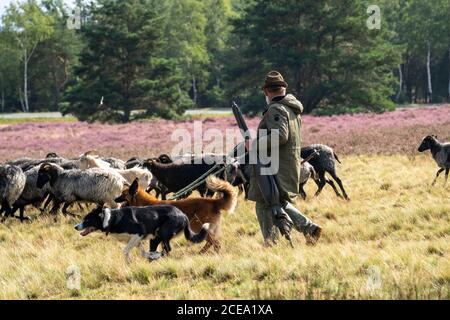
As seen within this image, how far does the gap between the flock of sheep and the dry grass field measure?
2.04 ft

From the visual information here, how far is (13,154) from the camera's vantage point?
25.3 meters

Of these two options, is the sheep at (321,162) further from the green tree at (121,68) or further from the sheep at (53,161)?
the green tree at (121,68)

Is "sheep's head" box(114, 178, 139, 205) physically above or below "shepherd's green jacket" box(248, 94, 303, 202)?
below

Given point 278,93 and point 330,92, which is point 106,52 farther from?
point 278,93

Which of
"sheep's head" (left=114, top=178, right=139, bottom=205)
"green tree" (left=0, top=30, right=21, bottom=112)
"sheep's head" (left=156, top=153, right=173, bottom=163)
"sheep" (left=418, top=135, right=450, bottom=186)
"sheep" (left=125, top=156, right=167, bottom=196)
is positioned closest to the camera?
"sheep's head" (left=114, top=178, right=139, bottom=205)

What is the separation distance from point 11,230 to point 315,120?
24420mm

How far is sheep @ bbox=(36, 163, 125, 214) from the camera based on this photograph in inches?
478

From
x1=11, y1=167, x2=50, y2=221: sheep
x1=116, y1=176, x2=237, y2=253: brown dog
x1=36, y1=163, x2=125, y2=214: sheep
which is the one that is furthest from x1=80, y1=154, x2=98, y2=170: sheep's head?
x1=116, y1=176, x2=237, y2=253: brown dog

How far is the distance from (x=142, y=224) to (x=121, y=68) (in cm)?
3753

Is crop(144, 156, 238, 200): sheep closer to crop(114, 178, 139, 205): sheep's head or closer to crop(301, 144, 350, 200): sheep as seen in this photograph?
crop(301, 144, 350, 200): sheep

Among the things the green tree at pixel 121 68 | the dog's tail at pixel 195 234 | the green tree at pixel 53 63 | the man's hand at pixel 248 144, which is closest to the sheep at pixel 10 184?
the dog's tail at pixel 195 234

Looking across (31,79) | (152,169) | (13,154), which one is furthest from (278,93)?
(31,79)

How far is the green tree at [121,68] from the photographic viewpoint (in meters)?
43.7

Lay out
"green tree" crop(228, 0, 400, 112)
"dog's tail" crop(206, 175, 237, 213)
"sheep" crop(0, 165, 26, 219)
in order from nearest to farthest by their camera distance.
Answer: "dog's tail" crop(206, 175, 237, 213) → "sheep" crop(0, 165, 26, 219) → "green tree" crop(228, 0, 400, 112)
